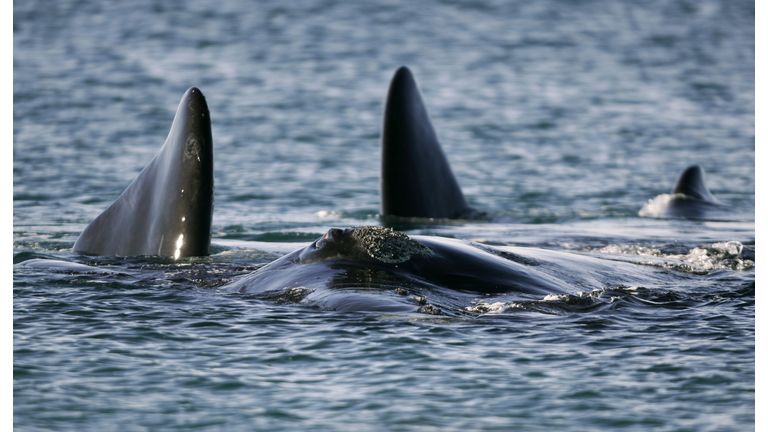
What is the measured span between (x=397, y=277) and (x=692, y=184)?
8.50 metres

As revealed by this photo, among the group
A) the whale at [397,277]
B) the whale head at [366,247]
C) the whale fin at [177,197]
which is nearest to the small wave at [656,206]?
the whale at [397,277]

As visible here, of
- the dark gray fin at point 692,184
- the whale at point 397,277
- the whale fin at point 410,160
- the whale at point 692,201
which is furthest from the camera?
the dark gray fin at point 692,184

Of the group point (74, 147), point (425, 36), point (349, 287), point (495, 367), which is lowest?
point (495, 367)

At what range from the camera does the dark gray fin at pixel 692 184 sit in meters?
13.1

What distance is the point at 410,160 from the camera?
10.6 metres

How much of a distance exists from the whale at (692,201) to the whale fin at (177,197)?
751 cm

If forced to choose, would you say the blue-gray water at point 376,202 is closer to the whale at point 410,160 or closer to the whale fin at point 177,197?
the whale fin at point 177,197

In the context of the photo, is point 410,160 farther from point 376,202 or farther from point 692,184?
point 692,184

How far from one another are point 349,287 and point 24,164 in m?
11.9

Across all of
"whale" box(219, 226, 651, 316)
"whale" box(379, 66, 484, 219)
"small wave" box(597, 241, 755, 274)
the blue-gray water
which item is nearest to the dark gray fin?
the blue-gray water

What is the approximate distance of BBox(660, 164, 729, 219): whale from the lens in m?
12.5

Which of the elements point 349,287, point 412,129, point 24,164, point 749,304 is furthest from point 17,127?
point 749,304

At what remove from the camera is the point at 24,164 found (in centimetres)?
1595

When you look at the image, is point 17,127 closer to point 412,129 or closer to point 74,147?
point 74,147
